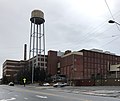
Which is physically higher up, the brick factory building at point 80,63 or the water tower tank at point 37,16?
the water tower tank at point 37,16

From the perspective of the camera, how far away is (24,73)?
11838 cm

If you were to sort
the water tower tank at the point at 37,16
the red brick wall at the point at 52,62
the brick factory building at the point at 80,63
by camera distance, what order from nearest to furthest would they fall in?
1. the water tower tank at the point at 37,16
2. the brick factory building at the point at 80,63
3. the red brick wall at the point at 52,62

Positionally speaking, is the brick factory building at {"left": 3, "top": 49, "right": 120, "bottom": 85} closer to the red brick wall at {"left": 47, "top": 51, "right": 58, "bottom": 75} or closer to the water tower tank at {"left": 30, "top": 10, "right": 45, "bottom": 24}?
the red brick wall at {"left": 47, "top": 51, "right": 58, "bottom": 75}

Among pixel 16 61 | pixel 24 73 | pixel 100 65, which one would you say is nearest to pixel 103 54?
pixel 100 65

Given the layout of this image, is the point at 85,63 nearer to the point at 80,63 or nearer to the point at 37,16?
the point at 80,63

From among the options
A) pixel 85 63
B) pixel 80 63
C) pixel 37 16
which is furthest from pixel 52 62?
pixel 37 16

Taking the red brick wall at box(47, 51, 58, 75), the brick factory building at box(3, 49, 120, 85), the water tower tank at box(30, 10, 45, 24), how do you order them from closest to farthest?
1. the water tower tank at box(30, 10, 45, 24)
2. the brick factory building at box(3, 49, 120, 85)
3. the red brick wall at box(47, 51, 58, 75)

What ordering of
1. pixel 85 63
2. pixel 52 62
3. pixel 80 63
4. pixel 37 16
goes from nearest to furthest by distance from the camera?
pixel 37 16 < pixel 80 63 < pixel 85 63 < pixel 52 62

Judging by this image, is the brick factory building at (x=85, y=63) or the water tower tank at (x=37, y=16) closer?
the water tower tank at (x=37, y=16)

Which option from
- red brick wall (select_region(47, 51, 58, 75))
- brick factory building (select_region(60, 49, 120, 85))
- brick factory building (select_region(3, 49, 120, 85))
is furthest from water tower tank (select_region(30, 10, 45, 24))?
red brick wall (select_region(47, 51, 58, 75))

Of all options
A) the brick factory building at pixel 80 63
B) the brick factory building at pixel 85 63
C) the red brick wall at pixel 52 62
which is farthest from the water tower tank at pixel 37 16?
the red brick wall at pixel 52 62

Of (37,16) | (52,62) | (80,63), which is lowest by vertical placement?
(80,63)

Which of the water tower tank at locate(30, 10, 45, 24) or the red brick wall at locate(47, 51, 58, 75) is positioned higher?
the water tower tank at locate(30, 10, 45, 24)

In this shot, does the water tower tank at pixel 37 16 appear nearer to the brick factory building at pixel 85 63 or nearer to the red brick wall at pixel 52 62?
the brick factory building at pixel 85 63
